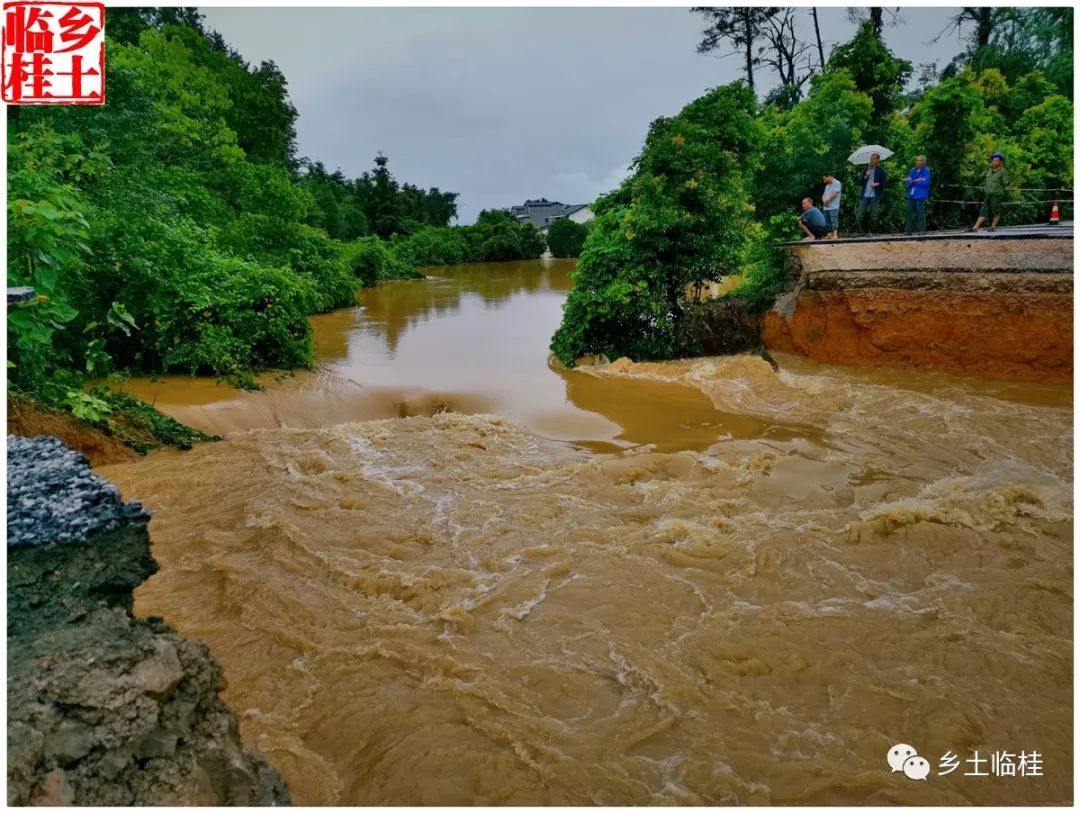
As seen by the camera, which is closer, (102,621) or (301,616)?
(102,621)

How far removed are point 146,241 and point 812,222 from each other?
10885 mm

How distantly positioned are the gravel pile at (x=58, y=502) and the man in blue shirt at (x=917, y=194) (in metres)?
12.3

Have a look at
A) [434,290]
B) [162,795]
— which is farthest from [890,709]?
[434,290]

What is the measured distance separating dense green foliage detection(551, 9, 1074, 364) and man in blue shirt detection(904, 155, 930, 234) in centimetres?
202

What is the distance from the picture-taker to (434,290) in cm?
2589

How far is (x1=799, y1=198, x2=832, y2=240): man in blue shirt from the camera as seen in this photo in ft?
40.5

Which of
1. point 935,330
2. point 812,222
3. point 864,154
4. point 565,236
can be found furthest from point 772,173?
point 565,236

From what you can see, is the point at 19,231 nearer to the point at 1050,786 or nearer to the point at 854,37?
the point at 1050,786

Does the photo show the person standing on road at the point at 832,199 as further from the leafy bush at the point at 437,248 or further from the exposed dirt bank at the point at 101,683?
the leafy bush at the point at 437,248

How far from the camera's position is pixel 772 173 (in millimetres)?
13984

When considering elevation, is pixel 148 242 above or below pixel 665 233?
below

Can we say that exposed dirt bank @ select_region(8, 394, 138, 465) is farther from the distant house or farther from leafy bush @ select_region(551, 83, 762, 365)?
the distant house

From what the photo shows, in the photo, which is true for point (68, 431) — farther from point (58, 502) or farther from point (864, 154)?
point (864, 154)

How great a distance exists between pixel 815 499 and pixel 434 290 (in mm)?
21763
